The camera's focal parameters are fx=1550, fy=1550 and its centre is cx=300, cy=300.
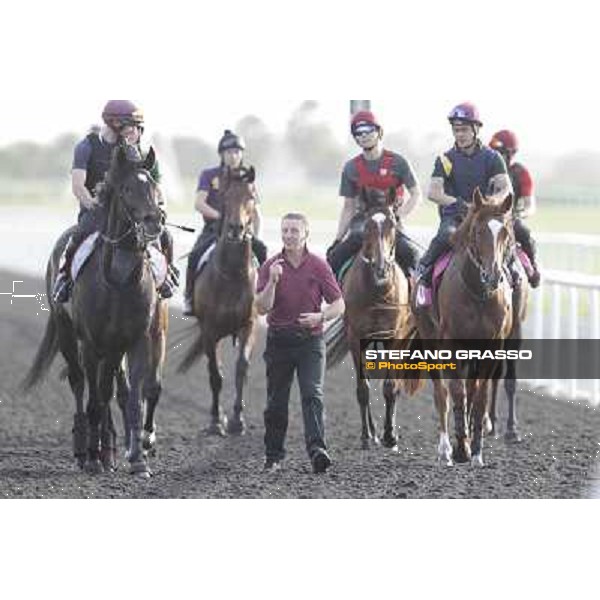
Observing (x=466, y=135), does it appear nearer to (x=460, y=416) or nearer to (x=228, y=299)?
(x=460, y=416)

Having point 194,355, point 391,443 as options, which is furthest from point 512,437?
point 194,355

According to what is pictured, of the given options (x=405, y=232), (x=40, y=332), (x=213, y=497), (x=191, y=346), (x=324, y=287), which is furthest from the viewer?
(x=40, y=332)

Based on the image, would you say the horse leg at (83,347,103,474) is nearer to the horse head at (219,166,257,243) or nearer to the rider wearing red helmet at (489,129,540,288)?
the horse head at (219,166,257,243)

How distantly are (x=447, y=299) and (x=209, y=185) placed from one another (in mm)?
2362

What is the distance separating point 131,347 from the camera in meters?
9.23

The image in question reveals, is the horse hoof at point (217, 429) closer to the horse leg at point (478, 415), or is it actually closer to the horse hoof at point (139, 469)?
the horse hoof at point (139, 469)

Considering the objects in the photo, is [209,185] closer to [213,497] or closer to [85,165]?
[85,165]

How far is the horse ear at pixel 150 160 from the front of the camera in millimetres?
8637

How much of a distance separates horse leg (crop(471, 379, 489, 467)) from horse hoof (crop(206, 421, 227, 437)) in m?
2.49

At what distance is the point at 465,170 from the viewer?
869 centimetres

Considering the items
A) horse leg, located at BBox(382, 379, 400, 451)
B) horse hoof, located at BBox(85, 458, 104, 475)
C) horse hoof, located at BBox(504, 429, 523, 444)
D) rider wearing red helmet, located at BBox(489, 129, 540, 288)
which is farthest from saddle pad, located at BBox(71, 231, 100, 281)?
horse hoof, located at BBox(504, 429, 523, 444)

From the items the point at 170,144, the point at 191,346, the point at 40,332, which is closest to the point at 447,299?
the point at 170,144

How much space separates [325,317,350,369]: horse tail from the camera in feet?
31.7

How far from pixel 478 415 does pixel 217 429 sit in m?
2.62
